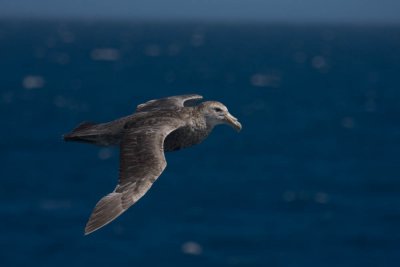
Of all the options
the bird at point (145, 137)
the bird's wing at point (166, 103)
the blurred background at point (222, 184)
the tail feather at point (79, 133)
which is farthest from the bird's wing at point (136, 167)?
the blurred background at point (222, 184)

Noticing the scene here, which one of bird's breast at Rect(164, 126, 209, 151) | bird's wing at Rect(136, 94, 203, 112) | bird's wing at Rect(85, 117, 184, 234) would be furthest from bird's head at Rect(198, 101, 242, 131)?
bird's wing at Rect(136, 94, 203, 112)

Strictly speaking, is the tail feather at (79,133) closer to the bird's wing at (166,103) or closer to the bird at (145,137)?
the bird at (145,137)

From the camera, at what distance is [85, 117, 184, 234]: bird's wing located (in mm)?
12012

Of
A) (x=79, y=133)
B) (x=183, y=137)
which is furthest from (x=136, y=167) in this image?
(x=79, y=133)

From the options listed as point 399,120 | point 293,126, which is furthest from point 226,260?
point 399,120

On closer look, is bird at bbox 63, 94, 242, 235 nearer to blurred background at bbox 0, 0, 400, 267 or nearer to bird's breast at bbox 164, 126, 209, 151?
bird's breast at bbox 164, 126, 209, 151

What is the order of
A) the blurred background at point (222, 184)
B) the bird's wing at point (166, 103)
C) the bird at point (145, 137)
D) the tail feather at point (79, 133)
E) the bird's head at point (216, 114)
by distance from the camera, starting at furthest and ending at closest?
the blurred background at point (222, 184) → the bird's wing at point (166, 103) → the bird's head at point (216, 114) → the tail feather at point (79, 133) → the bird at point (145, 137)

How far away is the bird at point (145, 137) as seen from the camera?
12.6m

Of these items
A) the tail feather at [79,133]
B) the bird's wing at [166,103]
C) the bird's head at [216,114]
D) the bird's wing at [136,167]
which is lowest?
the bird's wing at [136,167]

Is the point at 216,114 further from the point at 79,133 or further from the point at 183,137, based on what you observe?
the point at 79,133

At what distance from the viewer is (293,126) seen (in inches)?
4449

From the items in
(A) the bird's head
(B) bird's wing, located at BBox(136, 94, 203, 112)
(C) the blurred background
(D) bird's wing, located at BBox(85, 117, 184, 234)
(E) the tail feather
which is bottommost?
(D) bird's wing, located at BBox(85, 117, 184, 234)

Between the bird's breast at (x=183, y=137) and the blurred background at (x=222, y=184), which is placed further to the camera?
the blurred background at (x=222, y=184)

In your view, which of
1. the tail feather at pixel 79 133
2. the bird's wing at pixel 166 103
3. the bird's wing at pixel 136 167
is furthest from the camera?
the bird's wing at pixel 166 103
